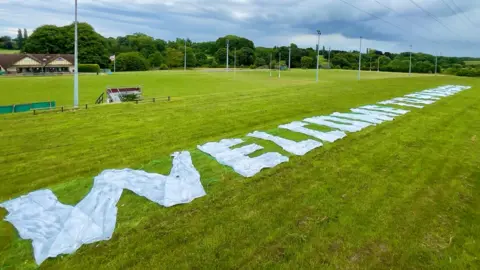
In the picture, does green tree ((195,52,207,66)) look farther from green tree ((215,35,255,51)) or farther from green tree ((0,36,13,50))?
green tree ((0,36,13,50))

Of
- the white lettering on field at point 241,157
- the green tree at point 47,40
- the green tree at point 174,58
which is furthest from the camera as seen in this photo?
the green tree at point 174,58

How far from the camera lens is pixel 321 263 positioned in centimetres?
431

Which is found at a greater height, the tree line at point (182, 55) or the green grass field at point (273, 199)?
the tree line at point (182, 55)

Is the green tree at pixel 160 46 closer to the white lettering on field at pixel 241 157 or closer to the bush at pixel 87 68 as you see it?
the bush at pixel 87 68

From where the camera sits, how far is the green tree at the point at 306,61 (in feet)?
354

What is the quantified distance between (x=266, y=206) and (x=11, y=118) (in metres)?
12.7

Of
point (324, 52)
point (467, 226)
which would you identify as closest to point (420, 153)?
point (467, 226)

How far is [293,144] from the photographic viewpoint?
9781mm

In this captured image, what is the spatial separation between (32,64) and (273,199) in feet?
280

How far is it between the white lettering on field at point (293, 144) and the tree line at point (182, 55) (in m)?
75.2

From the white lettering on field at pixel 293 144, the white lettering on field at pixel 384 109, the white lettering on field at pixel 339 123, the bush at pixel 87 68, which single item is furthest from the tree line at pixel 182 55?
the white lettering on field at pixel 293 144

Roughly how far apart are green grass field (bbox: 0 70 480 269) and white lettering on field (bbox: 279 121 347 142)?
0.41 meters

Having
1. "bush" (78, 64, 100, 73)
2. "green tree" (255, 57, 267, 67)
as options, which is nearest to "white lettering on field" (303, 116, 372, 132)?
"bush" (78, 64, 100, 73)

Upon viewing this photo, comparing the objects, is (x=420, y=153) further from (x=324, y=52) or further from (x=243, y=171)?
(x=324, y=52)
